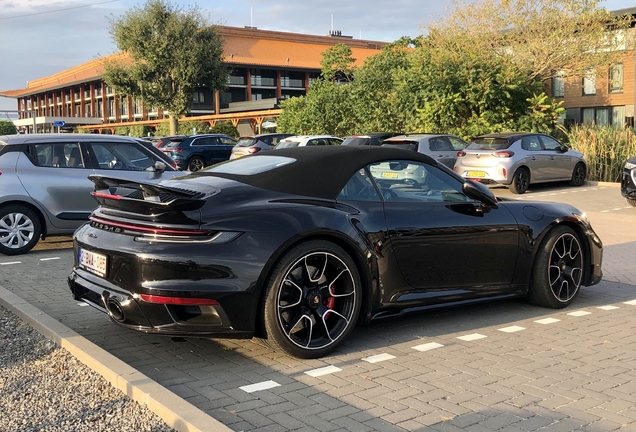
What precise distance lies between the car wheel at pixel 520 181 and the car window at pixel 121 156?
1088 cm

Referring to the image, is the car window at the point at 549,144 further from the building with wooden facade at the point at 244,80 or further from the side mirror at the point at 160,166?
the building with wooden facade at the point at 244,80

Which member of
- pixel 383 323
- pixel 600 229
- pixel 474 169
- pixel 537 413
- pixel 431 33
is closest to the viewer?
pixel 537 413

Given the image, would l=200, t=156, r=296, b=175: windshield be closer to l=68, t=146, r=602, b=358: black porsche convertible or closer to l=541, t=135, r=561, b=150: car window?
l=68, t=146, r=602, b=358: black porsche convertible

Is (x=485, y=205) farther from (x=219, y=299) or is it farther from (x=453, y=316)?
(x=219, y=299)

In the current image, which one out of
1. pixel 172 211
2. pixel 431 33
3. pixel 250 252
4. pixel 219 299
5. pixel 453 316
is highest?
pixel 431 33

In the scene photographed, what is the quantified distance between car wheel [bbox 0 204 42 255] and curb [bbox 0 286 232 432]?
13.4 ft

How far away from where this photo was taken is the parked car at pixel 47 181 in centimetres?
963

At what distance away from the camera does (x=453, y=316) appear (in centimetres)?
621

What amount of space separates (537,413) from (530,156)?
51.4ft

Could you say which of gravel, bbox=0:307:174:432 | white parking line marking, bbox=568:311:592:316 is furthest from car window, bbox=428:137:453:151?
gravel, bbox=0:307:174:432

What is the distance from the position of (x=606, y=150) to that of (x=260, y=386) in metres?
19.9

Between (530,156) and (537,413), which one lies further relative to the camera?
(530,156)

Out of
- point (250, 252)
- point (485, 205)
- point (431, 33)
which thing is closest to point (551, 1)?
point (431, 33)

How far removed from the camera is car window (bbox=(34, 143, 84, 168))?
32.4ft
